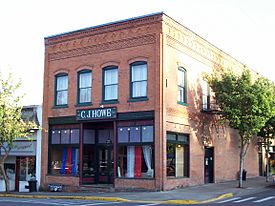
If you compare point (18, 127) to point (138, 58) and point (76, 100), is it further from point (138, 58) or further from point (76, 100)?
point (138, 58)

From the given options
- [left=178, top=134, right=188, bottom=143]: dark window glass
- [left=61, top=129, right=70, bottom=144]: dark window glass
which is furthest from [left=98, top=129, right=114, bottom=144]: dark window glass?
[left=178, top=134, right=188, bottom=143]: dark window glass

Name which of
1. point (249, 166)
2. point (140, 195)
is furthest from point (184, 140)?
point (249, 166)

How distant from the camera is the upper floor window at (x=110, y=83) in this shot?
2489 centimetres

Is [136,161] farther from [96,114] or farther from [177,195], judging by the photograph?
[177,195]

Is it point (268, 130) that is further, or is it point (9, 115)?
point (268, 130)

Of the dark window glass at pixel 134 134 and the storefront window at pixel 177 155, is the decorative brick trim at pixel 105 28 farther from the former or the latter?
the storefront window at pixel 177 155

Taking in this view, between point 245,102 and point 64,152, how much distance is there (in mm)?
11570

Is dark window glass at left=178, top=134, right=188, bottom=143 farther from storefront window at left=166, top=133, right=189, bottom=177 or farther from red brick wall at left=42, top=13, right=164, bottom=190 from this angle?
red brick wall at left=42, top=13, right=164, bottom=190

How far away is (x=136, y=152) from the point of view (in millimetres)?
23984

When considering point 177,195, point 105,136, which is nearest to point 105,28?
point 105,136

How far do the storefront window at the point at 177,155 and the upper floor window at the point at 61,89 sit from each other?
24.4 ft

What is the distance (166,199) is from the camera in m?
19.7

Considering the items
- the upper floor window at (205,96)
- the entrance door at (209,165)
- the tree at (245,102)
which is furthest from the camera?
the upper floor window at (205,96)

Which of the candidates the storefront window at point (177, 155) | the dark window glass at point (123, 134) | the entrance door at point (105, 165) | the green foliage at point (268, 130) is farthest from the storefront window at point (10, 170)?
the green foliage at point (268, 130)
